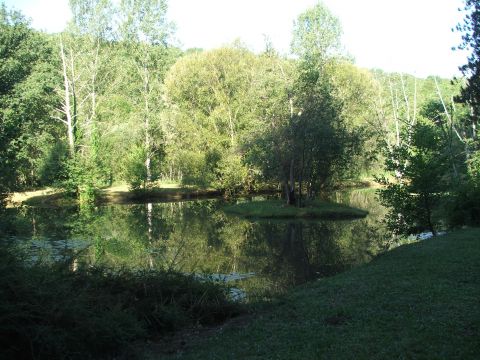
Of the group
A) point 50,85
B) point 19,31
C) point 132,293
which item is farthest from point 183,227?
point 19,31

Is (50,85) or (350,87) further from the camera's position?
(350,87)

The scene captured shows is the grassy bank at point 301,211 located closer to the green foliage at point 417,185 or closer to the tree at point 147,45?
the green foliage at point 417,185

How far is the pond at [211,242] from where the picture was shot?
14641mm

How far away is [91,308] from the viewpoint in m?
7.51

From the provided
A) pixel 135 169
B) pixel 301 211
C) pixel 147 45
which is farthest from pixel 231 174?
pixel 147 45

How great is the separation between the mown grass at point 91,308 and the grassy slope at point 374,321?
1.14 metres

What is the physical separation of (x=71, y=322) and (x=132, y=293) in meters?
2.47

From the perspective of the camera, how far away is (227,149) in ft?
155

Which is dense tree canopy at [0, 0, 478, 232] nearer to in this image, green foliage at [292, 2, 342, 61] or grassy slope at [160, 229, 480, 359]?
green foliage at [292, 2, 342, 61]

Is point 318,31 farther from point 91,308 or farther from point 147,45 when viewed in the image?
point 91,308

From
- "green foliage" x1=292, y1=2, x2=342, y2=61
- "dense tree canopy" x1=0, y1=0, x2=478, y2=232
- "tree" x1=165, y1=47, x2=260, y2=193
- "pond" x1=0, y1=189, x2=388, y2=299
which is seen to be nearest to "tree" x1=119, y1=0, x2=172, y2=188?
"dense tree canopy" x1=0, y1=0, x2=478, y2=232

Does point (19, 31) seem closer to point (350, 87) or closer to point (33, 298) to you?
point (350, 87)

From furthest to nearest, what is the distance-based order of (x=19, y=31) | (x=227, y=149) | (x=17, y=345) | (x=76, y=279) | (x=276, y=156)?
(x=227, y=149)
(x=19, y=31)
(x=276, y=156)
(x=76, y=279)
(x=17, y=345)

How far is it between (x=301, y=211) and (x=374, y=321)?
25232 mm
